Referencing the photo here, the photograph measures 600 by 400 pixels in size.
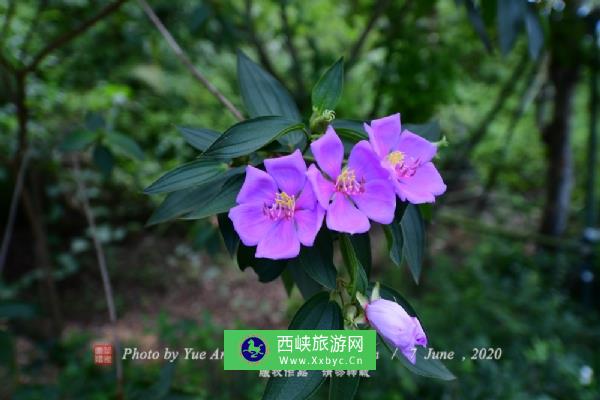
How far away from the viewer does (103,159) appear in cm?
131

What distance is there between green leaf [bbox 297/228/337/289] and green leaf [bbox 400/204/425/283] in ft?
0.46

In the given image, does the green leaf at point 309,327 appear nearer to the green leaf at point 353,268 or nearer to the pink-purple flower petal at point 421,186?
the green leaf at point 353,268

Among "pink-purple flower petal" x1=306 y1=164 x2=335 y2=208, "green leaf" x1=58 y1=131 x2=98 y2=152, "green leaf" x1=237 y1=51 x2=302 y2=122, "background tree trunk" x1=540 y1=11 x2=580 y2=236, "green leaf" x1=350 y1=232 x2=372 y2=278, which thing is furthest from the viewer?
"background tree trunk" x1=540 y1=11 x2=580 y2=236

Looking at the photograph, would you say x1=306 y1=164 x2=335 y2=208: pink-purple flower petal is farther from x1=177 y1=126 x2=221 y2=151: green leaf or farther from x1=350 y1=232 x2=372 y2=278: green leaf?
x1=177 y1=126 x2=221 y2=151: green leaf

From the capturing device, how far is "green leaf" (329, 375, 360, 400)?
0.66 meters

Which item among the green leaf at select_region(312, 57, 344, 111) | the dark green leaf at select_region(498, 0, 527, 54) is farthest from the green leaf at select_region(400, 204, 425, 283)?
the dark green leaf at select_region(498, 0, 527, 54)

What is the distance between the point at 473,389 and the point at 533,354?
31cm

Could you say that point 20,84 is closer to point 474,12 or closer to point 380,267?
point 474,12

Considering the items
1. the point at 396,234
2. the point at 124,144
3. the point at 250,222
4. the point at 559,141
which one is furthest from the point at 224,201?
the point at 559,141

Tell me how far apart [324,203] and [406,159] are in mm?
179

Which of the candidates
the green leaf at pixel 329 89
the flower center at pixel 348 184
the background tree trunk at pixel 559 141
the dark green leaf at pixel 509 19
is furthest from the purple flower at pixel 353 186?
the background tree trunk at pixel 559 141

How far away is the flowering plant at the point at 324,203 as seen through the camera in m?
0.62

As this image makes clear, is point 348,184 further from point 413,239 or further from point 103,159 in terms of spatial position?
point 103,159

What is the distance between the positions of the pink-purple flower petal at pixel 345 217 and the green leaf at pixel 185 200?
9.5 inches
